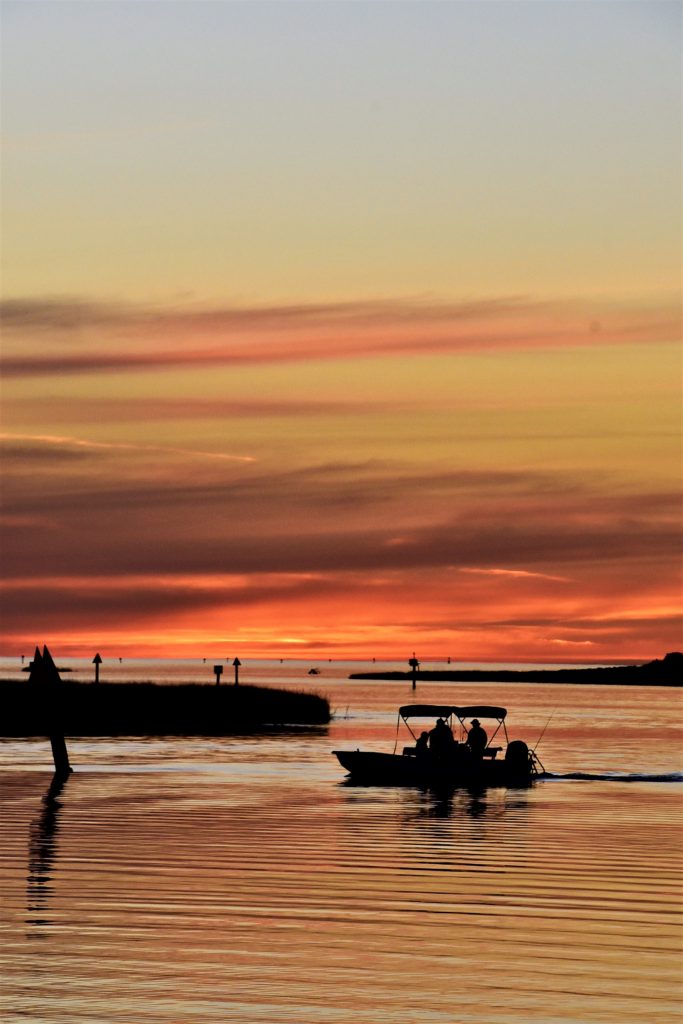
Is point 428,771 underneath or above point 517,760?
underneath

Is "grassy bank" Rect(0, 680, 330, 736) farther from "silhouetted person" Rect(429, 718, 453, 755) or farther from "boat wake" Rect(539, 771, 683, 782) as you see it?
"boat wake" Rect(539, 771, 683, 782)

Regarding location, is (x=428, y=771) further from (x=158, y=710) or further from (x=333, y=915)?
(x=158, y=710)

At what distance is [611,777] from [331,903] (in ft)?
118

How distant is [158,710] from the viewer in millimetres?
96000

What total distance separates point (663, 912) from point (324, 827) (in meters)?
15.2

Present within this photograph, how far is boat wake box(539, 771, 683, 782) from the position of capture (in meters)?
60.8

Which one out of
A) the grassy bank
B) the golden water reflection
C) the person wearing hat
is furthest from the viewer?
the grassy bank

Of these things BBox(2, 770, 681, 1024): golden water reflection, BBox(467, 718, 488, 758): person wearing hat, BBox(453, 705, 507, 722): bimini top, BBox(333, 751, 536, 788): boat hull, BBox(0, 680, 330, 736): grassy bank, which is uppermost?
BBox(0, 680, 330, 736): grassy bank

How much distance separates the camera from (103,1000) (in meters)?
19.5

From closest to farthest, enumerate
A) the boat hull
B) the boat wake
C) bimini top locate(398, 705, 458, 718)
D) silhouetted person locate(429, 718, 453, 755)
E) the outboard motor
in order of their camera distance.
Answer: the boat hull < silhouetted person locate(429, 718, 453, 755) < the outboard motor < bimini top locate(398, 705, 458, 718) < the boat wake

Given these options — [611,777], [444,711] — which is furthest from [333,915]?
[611,777]

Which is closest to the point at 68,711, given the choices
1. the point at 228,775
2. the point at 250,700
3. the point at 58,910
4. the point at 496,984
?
the point at 250,700

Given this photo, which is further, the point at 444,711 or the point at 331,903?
the point at 444,711

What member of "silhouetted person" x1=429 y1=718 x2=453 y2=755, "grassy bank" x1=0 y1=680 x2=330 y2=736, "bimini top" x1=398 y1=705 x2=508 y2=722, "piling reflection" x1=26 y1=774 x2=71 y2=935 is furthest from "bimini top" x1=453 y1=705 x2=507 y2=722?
"grassy bank" x1=0 y1=680 x2=330 y2=736
